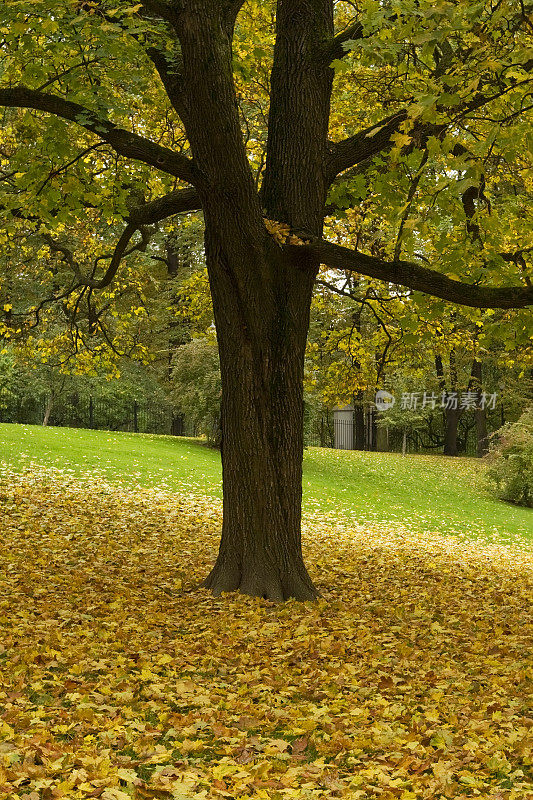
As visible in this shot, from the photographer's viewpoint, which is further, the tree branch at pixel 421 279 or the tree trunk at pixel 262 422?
the tree trunk at pixel 262 422

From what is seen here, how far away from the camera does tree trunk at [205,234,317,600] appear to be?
7207 millimetres

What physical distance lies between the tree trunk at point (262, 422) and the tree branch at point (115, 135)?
774mm

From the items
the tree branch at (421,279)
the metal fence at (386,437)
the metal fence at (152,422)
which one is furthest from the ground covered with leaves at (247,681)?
the metal fence at (386,437)

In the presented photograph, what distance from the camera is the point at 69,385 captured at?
32031mm

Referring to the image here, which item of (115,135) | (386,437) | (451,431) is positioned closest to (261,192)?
(115,135)

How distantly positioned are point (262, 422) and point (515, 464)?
1664 centimetres

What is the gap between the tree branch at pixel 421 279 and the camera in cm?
634

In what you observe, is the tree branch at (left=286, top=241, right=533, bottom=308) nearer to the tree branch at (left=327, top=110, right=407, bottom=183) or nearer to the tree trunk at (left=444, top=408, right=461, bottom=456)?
the tree branch at (left=327, top=110, right=407, bottom=183)

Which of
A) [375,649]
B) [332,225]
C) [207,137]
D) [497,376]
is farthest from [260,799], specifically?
[497,376]

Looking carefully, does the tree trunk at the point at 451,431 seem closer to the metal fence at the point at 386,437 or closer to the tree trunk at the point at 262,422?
the metal fence at the point at 386,437

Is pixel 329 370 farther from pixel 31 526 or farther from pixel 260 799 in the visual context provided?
pixel 260 799

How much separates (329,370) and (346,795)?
29.0 feet

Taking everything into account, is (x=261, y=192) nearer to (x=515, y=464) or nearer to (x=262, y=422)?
(x=262, y=422)

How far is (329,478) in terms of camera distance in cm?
2169
